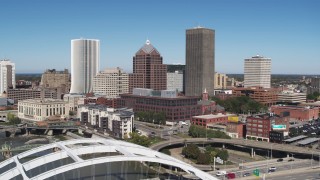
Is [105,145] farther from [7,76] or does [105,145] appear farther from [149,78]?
[7,76]

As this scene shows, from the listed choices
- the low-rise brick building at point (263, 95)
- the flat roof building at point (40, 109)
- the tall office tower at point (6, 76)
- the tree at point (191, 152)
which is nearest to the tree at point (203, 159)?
the tree at point (191, 152)

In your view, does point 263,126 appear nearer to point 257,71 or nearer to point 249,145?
point 249,145

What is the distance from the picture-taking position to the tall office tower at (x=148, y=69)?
98.9 m

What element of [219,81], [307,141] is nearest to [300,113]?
[307,141]

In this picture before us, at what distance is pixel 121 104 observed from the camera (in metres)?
88.8

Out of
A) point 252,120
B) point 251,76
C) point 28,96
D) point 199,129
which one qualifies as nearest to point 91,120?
point 199,129

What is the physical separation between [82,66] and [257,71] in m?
55.6

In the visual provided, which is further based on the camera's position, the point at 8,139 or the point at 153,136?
the point at 8,139

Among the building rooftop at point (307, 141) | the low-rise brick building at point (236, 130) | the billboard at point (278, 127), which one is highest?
the billboard at point (278, 127)

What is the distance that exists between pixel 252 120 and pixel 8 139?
38.3 metres

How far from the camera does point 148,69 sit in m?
99.9

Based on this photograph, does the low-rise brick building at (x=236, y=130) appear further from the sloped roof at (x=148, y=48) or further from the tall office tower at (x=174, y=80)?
the tall office tower at (x=174, y=80)

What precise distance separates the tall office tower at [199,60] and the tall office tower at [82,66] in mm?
31273

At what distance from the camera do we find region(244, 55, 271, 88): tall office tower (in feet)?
443
